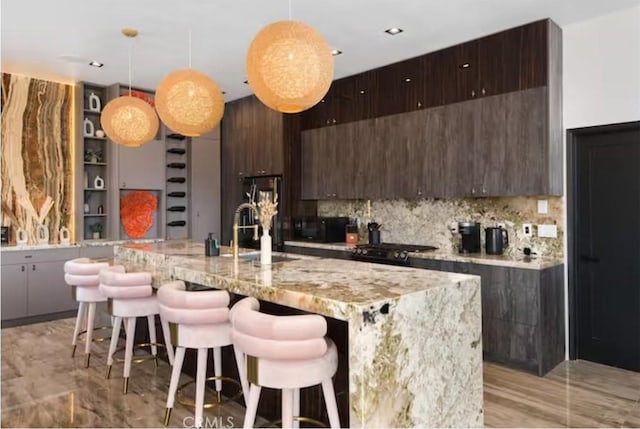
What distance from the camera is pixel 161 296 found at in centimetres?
268

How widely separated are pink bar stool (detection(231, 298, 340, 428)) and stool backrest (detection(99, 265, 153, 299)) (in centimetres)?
144

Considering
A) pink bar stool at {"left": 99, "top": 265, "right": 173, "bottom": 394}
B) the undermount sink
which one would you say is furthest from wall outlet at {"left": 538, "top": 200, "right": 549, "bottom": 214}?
pink bar stool at {"left": 99, "top": 265, "right": 173, "bottom": 394}

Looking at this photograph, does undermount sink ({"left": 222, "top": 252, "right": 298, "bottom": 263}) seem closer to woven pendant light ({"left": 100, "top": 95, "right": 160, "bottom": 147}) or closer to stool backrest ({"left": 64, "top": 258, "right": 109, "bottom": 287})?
stool backrest ({"left": 64, "top": 258, "right": 109, "bottom": 287})

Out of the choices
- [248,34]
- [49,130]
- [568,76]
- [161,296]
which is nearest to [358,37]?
[248,34]

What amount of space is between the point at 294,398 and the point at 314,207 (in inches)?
168

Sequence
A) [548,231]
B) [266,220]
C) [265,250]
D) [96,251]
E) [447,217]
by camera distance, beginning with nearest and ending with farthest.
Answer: [266,220] < [265,250] < [548,231] < [447,217] < [96,251]

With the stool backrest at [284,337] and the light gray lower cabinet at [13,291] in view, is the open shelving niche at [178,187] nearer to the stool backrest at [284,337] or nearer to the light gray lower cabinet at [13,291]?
the light gray lower cabinet at [13,291]

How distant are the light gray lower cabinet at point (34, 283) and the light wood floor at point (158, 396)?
1225mm

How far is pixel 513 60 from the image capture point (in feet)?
Answer: 13.4

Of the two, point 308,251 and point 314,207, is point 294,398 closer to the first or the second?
point 308,251

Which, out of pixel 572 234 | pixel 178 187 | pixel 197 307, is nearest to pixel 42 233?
pixel 178 187

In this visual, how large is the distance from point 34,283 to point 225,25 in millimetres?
3809

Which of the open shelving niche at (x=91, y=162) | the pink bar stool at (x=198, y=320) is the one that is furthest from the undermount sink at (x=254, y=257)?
the open shelving niche at (x=91, y=162)

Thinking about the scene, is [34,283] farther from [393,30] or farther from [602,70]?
[602,70]
